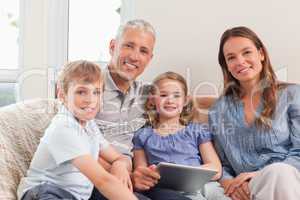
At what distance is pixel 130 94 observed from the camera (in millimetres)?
1863

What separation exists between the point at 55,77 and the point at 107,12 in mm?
454

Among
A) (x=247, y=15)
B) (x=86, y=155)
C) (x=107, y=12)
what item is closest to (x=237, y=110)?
(x=247, y=15)

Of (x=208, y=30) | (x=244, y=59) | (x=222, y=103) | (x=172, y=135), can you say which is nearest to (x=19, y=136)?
(x=172, y=135)

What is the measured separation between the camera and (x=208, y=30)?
7.12 ft

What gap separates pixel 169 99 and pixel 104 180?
59 centimetres

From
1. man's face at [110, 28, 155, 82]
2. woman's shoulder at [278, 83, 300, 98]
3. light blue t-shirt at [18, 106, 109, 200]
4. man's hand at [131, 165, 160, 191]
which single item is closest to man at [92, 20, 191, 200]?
man's face at [110, 28, 155, 82]

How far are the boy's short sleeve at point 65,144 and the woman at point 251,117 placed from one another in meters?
0.63

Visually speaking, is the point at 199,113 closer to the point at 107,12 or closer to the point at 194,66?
the point at 194,66

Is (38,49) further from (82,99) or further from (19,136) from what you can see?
(82,99)

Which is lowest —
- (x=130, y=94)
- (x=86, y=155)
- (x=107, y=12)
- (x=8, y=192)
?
(x=8, y=192)

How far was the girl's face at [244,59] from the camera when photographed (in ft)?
5.90

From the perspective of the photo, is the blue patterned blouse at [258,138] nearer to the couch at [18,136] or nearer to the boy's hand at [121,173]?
the boy's hand at [121,173]

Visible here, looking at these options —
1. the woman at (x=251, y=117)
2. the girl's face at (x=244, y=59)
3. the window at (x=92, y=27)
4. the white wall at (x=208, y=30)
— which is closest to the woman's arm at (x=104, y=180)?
the woman at (x=251, y=117)

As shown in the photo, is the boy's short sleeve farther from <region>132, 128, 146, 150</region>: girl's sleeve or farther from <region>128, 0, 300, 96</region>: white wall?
<region>128, 0, 300, 96</region>: white wall
